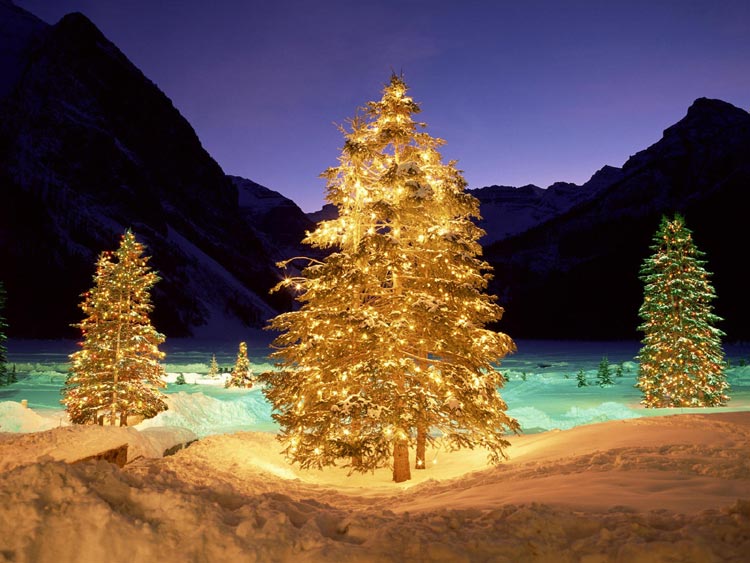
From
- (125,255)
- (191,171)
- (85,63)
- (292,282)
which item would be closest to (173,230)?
(191,171)

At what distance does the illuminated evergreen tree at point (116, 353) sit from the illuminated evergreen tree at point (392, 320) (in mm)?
10524

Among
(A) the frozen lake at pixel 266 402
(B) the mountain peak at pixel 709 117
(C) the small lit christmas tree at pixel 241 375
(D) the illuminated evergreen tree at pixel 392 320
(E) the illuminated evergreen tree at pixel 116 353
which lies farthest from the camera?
(B) the mountain peak at pixel 709 117

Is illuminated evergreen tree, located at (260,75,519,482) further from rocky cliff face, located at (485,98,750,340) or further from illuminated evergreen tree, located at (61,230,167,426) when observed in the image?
rocky cliff face, located at (485,98,750,340)

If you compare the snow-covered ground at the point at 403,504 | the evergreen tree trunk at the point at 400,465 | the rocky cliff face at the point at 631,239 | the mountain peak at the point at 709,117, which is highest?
the mountain peak at the point at 709,117

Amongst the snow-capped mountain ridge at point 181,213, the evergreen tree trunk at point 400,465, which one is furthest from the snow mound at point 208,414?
the snow-capped mountain ridge at point 181,213

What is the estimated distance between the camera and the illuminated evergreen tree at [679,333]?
67.5 feet

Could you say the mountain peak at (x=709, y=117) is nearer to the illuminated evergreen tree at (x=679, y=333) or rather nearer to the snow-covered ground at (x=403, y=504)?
the illuminated evergreen tree at (x=679, y=333)

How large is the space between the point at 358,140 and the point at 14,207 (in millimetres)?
123153

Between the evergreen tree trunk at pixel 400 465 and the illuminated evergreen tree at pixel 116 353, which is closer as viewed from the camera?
the evergreen tree trunk at pixel 400 465

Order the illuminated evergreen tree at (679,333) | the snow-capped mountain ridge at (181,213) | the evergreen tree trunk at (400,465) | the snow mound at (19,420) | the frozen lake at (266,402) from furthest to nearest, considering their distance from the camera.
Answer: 1. the snow-capped mountain ridge at (181,213)
2. the illuminated evergreen tree at (679,333)
3. the frozen lake at (266,402)
4. the snow mound at (19,420)
5. the evergreen tree trunk at (400,465)

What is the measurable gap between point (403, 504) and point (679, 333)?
19027 millimetres

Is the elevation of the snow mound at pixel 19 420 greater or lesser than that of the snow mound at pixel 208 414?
greater

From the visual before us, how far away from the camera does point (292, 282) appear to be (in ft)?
35.9

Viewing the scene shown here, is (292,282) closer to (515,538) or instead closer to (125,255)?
(515,538)
